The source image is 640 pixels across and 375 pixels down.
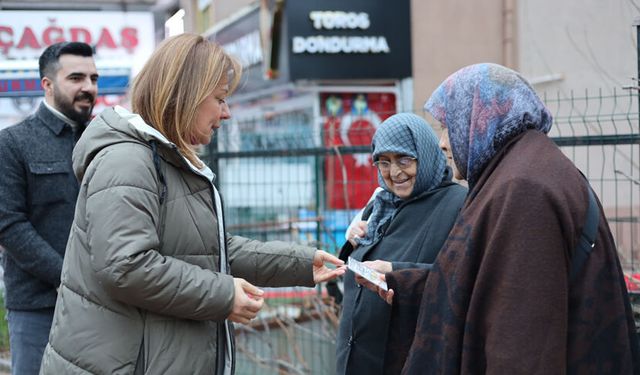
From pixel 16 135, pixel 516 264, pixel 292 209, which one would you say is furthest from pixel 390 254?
pixel 292 209

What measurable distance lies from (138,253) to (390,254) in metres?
1.15

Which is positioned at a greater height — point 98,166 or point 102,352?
point 98,166

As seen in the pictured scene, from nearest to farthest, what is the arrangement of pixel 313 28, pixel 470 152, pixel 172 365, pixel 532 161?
pixel 532 161 < pixel 470 152 < pixel 172 365 < pixel 313 28

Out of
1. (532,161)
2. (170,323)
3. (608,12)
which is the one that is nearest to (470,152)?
(532,161)

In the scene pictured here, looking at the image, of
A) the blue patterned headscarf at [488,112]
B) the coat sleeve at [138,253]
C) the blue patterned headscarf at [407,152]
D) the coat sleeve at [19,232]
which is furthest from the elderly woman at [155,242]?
the coat sleeve at [19,232]

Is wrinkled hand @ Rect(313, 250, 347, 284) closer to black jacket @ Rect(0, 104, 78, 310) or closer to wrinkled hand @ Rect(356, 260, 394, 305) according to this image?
wrinkled hand @ Rect(356, 260, 394, 305)

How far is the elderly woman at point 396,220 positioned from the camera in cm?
283

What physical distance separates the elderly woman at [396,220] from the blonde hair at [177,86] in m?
0.94

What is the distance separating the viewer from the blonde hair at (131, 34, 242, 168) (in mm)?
2264

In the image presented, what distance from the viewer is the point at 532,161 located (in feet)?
6.07

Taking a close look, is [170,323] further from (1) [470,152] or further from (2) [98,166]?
(1) [470,152]

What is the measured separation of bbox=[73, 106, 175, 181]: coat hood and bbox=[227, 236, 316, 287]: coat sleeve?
57 centimetres

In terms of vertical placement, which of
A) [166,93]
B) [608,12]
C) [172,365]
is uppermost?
[608,12]

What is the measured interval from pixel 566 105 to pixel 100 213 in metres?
6.08
